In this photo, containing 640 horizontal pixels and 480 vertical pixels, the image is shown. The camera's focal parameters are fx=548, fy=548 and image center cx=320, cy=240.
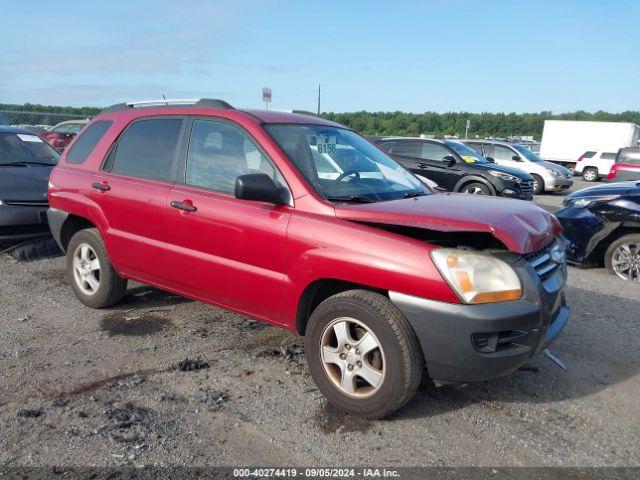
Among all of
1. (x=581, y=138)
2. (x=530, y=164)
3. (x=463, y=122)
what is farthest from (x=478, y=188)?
(x=463, y=122)

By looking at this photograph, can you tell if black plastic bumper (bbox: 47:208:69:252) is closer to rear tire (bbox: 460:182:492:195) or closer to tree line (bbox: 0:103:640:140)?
rear tire (bbox: 460:182:492:195)

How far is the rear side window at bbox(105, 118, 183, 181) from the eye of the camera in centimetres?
426

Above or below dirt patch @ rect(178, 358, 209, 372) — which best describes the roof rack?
above

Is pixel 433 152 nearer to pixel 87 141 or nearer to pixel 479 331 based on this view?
pixel 87 141

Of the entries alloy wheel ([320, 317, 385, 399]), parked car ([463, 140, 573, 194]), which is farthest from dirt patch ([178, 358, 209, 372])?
parked car ([463, 140, 573, 194])

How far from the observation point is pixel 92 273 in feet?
16.4

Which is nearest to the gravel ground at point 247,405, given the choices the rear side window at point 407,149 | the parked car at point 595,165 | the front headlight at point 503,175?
the front headlight at point 503,175

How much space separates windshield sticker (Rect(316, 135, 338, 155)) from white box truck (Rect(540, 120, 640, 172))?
31.7 m

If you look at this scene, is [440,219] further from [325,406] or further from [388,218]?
[325,406]

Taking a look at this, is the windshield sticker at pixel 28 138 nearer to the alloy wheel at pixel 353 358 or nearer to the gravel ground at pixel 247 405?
the gravel ground at pixel 247 405

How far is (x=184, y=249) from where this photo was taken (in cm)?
401

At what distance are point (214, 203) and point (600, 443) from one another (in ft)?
9.10

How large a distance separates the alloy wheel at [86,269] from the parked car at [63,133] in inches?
546

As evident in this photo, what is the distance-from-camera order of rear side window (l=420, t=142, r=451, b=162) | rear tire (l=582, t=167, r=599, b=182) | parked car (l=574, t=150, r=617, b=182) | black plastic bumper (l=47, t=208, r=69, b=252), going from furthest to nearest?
rear tire (l=582, t=167, r=599, b=182) → parked car (l=574, t=150, r=617, b=182) → rear side window (l=420, t=142, r=451, b=162) → black plastic bumper (l=47, t=208, r=69, b=252)
